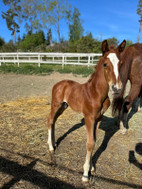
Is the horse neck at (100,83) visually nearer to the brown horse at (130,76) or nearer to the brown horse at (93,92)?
the brown horse at (93,92)

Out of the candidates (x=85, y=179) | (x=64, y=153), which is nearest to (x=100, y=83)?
(x=85, y=179)

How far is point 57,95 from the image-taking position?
2645 mm

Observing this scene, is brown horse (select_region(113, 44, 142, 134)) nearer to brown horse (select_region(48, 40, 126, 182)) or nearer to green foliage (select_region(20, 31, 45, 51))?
brown horse (select_region(48, 40, 126, 182))

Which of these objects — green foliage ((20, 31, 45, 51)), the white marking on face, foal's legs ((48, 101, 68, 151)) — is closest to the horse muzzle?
the white marking on face

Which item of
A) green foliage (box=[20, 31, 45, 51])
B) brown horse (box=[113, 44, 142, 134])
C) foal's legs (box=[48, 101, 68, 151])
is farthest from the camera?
green foliage (box=[20, 31, 45, 51])

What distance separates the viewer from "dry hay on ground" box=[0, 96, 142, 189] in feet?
6.70

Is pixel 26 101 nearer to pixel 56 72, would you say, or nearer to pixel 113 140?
pixel 113 140

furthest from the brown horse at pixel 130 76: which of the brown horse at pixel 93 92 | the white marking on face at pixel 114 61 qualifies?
the white marking on face at pixel 114 61

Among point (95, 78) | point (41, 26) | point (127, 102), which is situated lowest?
point (127, 102)

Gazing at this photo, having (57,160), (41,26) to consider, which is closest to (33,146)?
(57,160)

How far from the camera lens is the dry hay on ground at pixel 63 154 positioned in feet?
6.70

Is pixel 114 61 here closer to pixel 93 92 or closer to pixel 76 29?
pixel 93 92

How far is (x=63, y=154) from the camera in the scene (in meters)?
2.62

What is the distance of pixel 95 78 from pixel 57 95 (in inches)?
33.4
